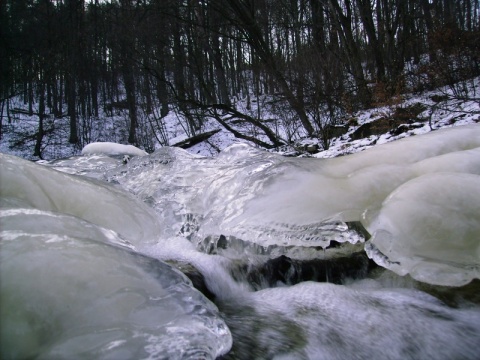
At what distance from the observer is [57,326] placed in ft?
2.55

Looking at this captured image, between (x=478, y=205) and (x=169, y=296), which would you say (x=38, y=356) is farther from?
(x=478, y=205)

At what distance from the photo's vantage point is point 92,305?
826 mm

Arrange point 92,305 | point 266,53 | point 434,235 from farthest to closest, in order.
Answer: point 266,53, point 434,235, point 92,305

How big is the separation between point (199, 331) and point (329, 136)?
609 centimetres

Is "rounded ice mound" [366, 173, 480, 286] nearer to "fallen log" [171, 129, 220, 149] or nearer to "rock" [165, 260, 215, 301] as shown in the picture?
"rock" [165, 260, 215, 301]

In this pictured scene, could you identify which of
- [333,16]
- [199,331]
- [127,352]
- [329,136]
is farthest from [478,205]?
[333,16]

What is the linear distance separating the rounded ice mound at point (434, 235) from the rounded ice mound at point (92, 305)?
2.51 ft

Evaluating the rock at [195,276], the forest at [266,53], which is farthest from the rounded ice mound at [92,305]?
the forest at [266,53]

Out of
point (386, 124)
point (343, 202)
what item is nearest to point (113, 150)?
point (386, 124)

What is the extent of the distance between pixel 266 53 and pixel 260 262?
6.32 meters

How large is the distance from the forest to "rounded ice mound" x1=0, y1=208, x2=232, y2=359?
5.57 metres

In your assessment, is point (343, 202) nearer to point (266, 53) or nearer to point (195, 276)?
point (195, 276)

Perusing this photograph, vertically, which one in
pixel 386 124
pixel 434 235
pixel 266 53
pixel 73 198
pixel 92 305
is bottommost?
pixel 434 235

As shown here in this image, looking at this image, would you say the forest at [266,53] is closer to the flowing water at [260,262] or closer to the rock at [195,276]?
the flowing water at [260,262]
